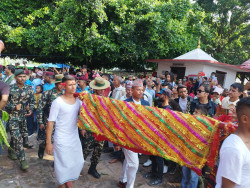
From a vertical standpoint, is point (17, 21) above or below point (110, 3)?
below

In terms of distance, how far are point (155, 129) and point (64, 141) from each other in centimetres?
155

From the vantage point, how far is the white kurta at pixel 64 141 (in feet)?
10.3

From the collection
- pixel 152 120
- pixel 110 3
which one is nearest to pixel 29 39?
pixel 110 3

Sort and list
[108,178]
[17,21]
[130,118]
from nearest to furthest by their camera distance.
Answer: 1. [130,118]
2. [108,178]
3. [17,21]

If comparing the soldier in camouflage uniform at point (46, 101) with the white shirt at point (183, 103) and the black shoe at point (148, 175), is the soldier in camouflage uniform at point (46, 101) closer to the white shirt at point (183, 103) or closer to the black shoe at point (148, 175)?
the black shoe at point (148, 175)

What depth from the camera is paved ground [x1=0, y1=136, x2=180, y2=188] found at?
3.69 metres

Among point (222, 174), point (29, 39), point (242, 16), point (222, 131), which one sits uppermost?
point (242, 16)

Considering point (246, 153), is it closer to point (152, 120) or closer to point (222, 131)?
point (222, 131)

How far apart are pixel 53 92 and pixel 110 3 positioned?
8.29m

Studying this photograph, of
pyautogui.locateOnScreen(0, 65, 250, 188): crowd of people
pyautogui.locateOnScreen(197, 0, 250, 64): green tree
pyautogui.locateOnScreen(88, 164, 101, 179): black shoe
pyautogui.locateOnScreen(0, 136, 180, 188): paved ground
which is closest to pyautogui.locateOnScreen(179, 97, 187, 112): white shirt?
pyautogui.locateOnScreen(0, 65, 250, 188): crowd of people

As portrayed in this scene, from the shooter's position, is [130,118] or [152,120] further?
[130,118]

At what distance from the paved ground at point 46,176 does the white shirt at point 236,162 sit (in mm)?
2613

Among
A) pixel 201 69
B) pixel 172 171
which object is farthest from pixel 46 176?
pixel 201 69

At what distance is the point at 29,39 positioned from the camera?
11.6 metres
